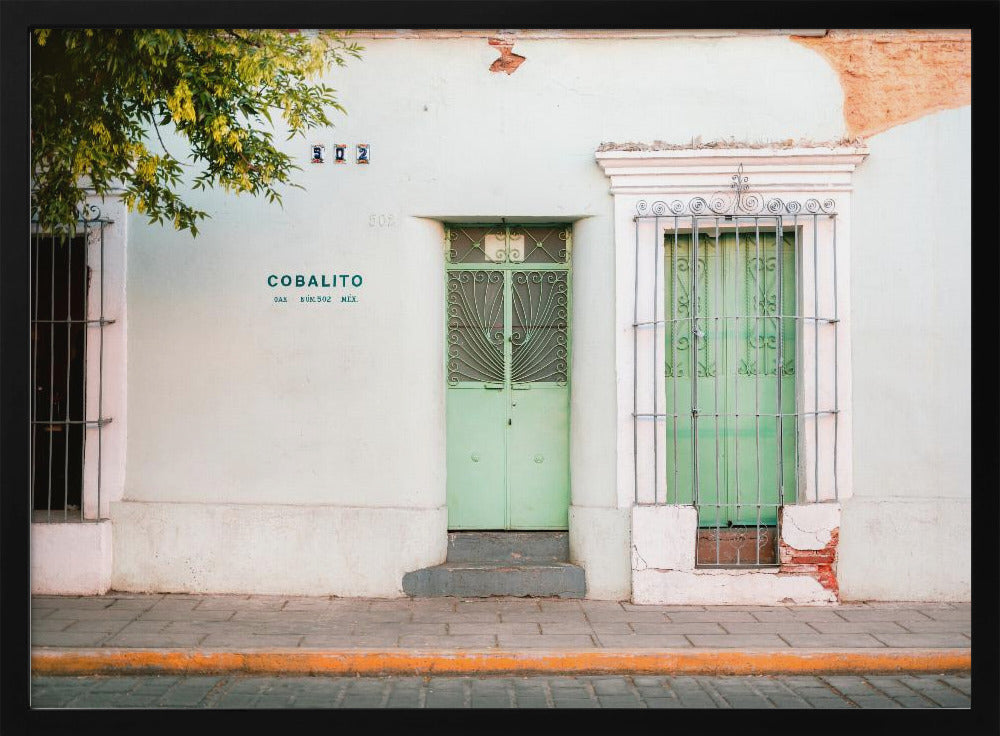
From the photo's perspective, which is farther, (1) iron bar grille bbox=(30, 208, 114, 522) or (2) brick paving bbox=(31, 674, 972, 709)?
(1) iron bar grille bbox=(30, 208, 114, 522)

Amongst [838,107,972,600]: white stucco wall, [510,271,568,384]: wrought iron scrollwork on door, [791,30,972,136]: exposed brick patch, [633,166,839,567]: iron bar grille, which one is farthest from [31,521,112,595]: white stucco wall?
[791,30,972,136]: exposed brick patch

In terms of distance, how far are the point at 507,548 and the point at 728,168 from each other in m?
3.23

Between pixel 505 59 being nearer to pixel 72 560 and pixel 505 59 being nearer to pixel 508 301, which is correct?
pixel 508 301

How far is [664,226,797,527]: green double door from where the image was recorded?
7449 mm

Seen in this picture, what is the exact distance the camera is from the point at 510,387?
766 centimetres

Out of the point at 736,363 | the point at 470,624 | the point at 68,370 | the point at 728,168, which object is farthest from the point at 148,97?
the point at 736,363

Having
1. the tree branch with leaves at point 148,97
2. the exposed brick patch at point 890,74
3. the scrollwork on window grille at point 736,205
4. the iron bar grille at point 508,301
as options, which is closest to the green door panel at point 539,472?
the iron bar grille at point 508,301

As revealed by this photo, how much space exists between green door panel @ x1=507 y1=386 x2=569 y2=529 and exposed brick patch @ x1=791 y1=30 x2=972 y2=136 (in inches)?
118

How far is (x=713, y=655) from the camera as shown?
19.6 ft

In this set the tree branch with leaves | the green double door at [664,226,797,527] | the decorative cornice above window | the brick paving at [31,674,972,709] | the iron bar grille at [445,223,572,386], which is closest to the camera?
the brick paving at [31,674,972,709]

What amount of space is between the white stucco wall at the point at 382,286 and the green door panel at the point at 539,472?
18 cm

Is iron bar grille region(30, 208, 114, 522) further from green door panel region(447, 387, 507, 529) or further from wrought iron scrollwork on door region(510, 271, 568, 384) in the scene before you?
wrought iron scrollwork on door region(510, 271, 568, 384)
